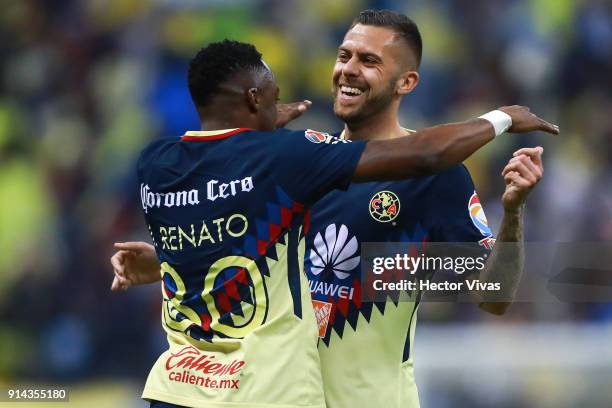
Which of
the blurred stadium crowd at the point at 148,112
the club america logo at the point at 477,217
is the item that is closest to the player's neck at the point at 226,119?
the club america logo at the point at 477,217

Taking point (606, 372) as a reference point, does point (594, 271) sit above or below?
above

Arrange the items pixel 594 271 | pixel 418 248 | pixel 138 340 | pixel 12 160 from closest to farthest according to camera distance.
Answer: pixel 418 248, pixel 594 271, pixel 138 340, pixel 12 160

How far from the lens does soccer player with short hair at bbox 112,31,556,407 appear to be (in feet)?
11.4

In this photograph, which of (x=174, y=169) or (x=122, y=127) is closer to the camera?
(x=174, y=169)

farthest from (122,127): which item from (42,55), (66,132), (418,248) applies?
(418,248)

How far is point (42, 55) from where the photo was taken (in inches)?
360

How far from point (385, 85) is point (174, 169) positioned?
1261mm

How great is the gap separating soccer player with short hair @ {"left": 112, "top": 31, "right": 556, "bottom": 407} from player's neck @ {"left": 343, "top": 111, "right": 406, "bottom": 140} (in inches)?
37.2

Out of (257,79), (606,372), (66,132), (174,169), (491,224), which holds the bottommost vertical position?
(606,372)

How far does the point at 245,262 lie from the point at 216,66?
717 millimetres

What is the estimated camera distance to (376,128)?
14.9ft

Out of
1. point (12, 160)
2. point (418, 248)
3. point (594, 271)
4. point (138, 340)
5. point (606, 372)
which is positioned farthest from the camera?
point (12, 160)

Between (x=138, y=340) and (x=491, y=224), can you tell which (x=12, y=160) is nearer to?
(x=138, y=340)
